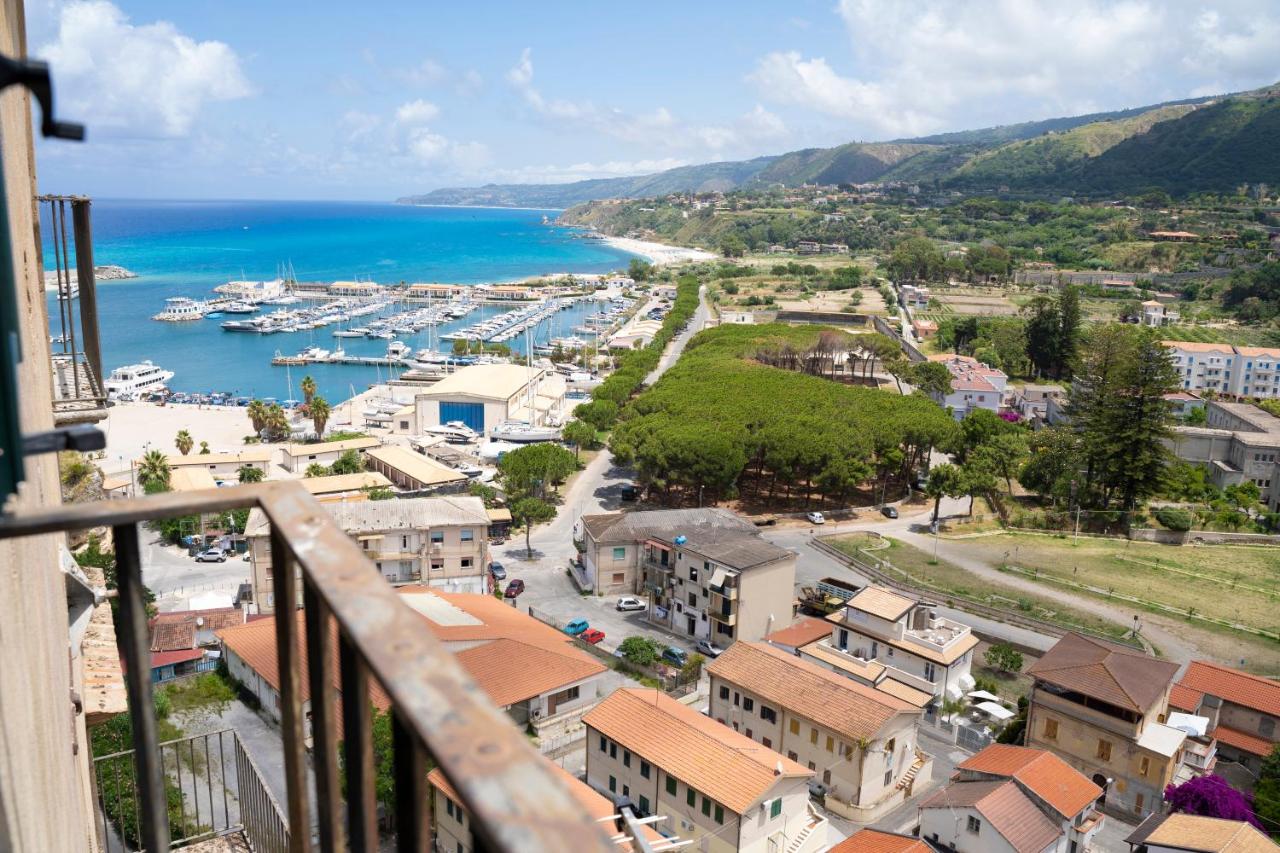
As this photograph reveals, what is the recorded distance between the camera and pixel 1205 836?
11031 mm

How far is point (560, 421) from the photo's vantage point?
3594cm

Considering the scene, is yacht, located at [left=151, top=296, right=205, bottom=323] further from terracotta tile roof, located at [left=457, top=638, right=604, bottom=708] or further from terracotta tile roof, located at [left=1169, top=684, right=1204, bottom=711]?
terracotta tile roof, located at [left=1169, top=684, right=1204, bottom=711]

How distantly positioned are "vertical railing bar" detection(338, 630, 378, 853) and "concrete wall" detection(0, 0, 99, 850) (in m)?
0.52

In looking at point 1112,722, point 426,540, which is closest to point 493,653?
point 426,540

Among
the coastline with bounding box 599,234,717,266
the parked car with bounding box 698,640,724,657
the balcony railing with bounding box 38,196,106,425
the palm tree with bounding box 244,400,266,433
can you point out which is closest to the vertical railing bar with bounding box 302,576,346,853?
the balcony railing with bounding box 38,196,106,425

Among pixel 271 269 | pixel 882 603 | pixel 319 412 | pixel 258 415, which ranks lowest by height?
pixel 882 603

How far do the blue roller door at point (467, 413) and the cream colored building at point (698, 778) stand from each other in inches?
848

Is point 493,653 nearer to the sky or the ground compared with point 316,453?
nearer to the sky

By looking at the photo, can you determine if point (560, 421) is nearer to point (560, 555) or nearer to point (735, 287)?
point (560, 555)

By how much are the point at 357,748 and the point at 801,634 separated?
685 inches

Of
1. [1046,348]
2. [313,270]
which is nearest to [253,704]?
[1046,348]

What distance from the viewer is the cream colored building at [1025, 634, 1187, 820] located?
45.3ft

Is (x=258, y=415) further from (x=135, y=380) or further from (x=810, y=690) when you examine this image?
(x=810, y=690)

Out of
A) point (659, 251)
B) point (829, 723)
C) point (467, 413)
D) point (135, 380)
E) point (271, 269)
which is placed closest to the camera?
point (829, 723)
